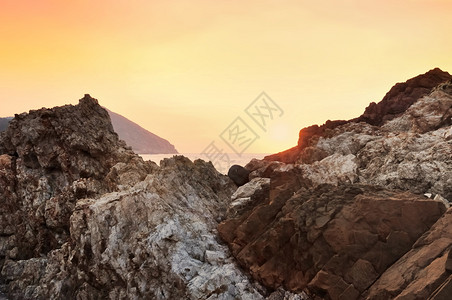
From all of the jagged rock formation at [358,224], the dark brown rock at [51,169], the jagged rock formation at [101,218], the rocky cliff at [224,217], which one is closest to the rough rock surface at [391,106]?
the rocky cliff at [224,217]

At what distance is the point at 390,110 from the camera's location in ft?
230

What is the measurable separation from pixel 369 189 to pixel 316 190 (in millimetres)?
4346

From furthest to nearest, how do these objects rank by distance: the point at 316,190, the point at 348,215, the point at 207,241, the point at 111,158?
the point at 111,158
the point at 207,241
the point at 316,190
the point at 348,215

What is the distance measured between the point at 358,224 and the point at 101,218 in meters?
25.7

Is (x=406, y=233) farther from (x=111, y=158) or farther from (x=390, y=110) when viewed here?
(x=390, y=110)

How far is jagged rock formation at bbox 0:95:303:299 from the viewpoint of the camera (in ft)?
108

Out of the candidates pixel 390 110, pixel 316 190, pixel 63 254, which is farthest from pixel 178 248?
pixel 390 110

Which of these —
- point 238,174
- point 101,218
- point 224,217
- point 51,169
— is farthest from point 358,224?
point 51,169

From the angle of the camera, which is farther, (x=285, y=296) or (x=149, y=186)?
(x=149, y=186)

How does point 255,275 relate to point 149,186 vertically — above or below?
below

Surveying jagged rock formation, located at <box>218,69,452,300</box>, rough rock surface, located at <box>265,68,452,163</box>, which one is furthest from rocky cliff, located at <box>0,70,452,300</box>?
rough rock surface, located at <box>265,68,452,163</box>

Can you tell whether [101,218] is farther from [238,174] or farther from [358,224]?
[358,224]

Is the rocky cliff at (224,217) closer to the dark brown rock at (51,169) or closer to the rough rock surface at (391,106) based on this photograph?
the dark brown rock at (51,169)

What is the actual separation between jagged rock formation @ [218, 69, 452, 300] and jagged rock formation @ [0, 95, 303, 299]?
2.81 meters
